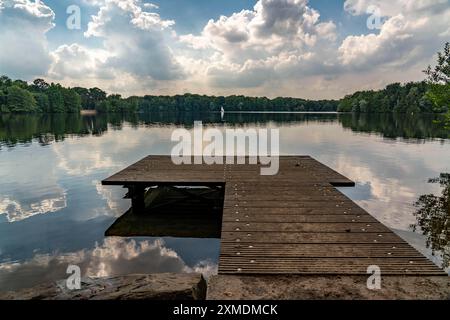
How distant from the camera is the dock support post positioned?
10.7m

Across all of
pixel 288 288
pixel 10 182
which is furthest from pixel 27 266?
pixel 10 182

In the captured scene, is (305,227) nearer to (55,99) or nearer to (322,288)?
(322,288)

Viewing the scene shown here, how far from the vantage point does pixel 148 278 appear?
15.8 ft

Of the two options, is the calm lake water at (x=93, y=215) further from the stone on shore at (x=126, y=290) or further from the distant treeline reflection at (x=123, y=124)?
the distant treeline reflection at (x=123, y=124)

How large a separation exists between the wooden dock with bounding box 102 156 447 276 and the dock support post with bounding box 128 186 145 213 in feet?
0.12

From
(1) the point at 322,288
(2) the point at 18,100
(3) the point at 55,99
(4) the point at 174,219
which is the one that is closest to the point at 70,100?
(3) the point at 55,99

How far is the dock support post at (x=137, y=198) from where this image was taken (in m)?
10.7

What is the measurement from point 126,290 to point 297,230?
302 centimetres

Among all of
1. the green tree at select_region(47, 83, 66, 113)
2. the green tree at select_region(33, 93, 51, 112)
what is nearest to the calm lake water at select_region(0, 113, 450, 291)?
the green tree at select_region(33, 93, 51, 112)

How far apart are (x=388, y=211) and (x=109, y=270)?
9150 millimetres

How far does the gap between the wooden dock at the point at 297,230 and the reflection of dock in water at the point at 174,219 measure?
91 cm

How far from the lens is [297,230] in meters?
5.72

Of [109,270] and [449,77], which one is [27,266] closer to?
[109,270]

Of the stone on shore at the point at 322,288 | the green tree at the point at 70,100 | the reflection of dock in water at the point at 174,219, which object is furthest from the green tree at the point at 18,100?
the stone on shore at the point at 322,288
